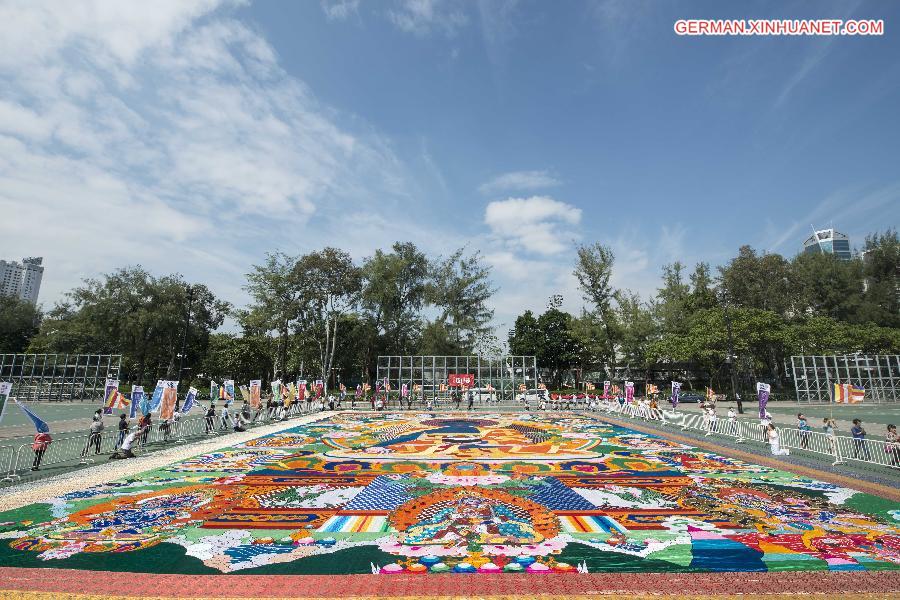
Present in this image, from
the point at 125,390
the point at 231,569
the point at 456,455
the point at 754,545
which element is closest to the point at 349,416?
the point at 456,455

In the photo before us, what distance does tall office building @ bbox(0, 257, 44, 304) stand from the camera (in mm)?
137375

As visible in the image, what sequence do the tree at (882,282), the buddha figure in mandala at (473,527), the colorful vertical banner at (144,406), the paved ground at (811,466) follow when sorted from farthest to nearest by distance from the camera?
the tree at (882,282)
the colorful vertical banner at (144,406)
the paved ground at (811,466)
the buddha figure in mandala at (473,527)

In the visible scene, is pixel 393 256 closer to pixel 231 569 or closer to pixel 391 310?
pixel 391 310

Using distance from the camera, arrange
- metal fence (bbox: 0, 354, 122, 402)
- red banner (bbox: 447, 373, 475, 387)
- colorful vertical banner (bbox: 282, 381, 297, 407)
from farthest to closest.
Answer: metal fence (bbox: 0, 354, 122, 402) < red banner (bbox: 447, 373, 475, 387) < colorful vertical banner (bbox: 282, 381, 297, 407)

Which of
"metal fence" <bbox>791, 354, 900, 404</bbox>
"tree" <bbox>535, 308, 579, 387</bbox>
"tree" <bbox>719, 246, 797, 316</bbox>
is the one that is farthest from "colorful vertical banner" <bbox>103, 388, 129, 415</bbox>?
"tree" <bbox>719, 246, 797, 316</bbox>

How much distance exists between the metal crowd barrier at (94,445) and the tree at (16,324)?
231 ft

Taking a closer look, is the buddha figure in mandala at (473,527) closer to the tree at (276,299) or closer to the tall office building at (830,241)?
the tree at (276,299)

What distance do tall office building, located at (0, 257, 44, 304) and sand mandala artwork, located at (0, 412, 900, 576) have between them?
17814 centimetres

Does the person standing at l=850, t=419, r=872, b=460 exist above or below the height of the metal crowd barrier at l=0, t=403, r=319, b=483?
above

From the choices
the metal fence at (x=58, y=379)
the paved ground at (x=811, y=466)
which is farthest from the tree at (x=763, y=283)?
the metal fence at (x=58, y=379)

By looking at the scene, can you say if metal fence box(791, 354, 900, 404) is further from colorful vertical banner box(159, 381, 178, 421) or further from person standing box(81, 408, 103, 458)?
person standing box(81, 408, 103, 458)

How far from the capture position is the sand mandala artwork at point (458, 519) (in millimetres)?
6926

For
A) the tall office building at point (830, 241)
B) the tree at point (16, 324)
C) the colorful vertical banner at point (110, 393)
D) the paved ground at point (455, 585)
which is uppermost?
the tall office building at point (830, 241)

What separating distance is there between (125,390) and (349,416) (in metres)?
34.9
